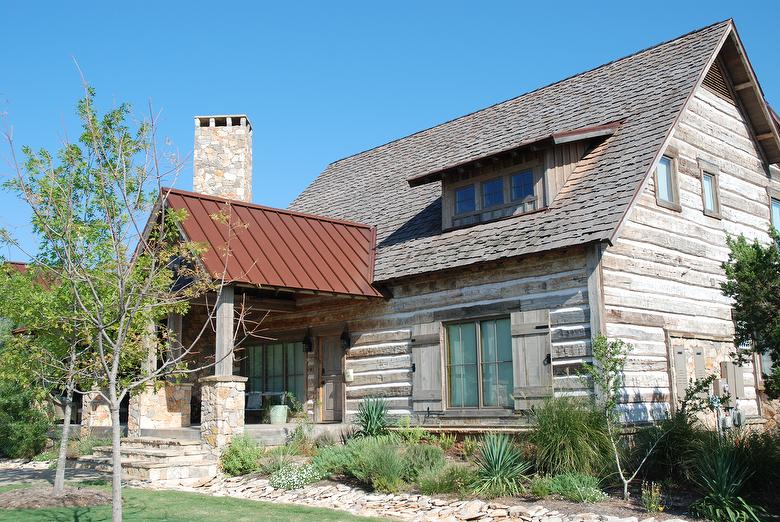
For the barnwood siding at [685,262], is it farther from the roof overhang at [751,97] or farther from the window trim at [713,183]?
the roof overhang at [751,97]

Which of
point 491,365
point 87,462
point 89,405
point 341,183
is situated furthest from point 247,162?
A: point 491,365

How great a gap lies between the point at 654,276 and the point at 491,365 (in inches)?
123

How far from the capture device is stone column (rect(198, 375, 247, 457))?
43.4ft

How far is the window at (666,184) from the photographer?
13694 millimetres

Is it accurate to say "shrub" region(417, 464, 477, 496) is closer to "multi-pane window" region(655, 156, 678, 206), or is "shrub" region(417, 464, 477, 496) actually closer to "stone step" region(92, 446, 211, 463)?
"stone step" region(92, 446, 211, 463)

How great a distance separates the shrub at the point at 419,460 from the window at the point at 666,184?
5973 mm

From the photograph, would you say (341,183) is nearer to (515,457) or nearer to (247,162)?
(247,162)

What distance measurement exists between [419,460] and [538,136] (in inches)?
277

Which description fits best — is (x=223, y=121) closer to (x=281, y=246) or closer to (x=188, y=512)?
(x=281, y=246)

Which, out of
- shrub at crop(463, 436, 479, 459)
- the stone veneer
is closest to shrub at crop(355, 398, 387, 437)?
shrub at crop(463, 436, 479, 459)

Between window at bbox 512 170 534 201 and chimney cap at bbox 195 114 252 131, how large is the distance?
14.6 m

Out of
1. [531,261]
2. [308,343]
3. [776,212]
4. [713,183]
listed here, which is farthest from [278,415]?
[776,212]

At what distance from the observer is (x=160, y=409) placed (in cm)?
1666

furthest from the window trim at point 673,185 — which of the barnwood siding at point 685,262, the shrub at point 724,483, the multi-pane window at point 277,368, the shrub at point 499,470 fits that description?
the multi-pane window at point 277,368
